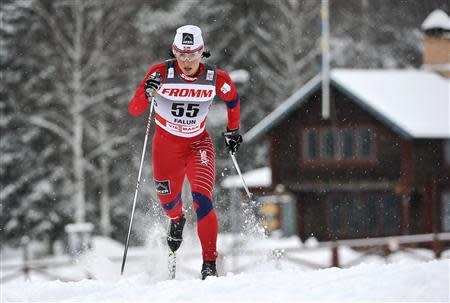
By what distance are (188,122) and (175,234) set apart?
1255 mm

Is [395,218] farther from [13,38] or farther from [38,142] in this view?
[13,38]

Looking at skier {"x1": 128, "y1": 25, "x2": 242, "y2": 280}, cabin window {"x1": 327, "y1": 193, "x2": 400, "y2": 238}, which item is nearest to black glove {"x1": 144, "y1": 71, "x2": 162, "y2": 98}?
skier {"x1": 128, "y1": 25, "x2": 242, "y2": 280}

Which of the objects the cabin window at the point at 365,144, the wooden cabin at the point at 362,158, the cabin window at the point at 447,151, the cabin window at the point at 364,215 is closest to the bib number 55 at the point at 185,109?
the wooden cabin at the point at 362,158

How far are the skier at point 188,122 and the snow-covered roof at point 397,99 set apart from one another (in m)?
20.2

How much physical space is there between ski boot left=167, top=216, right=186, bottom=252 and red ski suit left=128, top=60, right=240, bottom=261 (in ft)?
0.83

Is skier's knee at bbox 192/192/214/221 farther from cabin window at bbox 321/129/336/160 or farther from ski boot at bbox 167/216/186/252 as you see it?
cabin window at bbox 321/129/336/160

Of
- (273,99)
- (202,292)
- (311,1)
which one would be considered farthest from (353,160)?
(202,292)

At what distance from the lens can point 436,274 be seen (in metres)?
5.25

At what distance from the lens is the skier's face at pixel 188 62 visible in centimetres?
698

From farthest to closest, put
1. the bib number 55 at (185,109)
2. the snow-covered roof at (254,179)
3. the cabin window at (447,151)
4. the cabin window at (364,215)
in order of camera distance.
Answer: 1. the snow-covered roof at (254,179)
2. the cabin window at (364,215)
3. the cabin window at (447,151)
4. the bib number 55 at (185,109)

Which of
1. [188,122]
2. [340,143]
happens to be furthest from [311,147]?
[188,122]

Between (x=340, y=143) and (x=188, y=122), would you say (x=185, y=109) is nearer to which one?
(x=188, y=122)

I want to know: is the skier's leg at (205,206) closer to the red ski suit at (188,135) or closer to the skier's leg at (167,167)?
the red ski suit at (188,135)

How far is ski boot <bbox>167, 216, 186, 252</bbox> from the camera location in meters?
7.88
